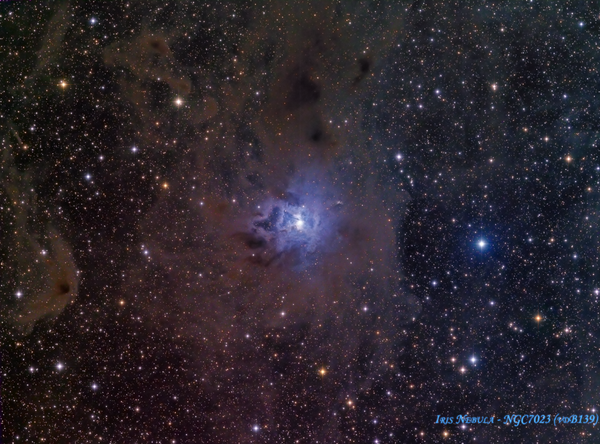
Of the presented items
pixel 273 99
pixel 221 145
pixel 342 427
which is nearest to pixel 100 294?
Result: pixel 221 145

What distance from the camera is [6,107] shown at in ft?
5.60

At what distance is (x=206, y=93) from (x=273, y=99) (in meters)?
0.35

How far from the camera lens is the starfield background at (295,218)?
1717 millimetres

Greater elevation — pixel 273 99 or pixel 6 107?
pixel 273 99

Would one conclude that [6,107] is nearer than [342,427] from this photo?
Yes

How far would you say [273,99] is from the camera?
174 centimetres

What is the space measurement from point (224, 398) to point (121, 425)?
1.90 feet

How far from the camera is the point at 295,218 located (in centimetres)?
177

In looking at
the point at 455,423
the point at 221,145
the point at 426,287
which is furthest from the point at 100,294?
the point at 455,423

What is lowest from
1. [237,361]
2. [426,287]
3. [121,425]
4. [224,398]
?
[121,425]

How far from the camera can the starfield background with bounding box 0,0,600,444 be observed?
1.72 metres

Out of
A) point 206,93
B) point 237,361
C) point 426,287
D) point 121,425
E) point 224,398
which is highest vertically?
point 206,93

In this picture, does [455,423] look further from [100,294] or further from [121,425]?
[100,294]

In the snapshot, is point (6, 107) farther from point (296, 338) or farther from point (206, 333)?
point (296, 338)
